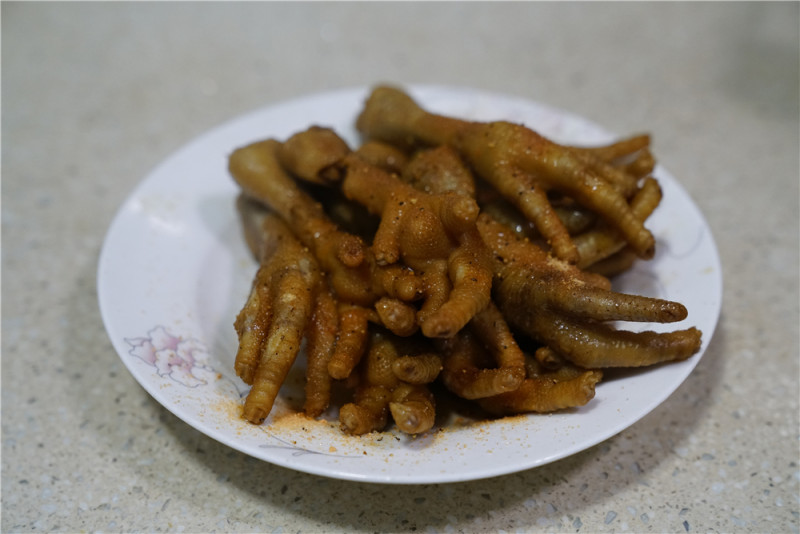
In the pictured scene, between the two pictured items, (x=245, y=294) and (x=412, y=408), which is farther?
(x=245, y=294)

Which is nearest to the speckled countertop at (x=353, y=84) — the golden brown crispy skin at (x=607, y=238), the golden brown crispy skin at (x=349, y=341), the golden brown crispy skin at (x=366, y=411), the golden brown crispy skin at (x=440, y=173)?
the golden brown crispy skin at (x=366, y=411)

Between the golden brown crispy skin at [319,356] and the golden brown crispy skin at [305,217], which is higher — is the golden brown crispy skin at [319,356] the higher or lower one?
the lower one

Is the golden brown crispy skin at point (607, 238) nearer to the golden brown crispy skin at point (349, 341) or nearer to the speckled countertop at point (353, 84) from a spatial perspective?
the speckled countertop at point (353, 84)

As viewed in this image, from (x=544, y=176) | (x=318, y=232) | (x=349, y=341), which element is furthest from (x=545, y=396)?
(x=318, y=232)

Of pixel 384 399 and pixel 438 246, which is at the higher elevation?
pixel 438 246

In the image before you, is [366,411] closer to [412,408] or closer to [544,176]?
[412,408]

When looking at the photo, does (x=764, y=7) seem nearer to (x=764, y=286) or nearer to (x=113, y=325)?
(x=764, y=286)

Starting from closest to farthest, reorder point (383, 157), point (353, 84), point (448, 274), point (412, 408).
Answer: point (412, 408) → point (448, 274) → point (383, 157) → point (353, 84)

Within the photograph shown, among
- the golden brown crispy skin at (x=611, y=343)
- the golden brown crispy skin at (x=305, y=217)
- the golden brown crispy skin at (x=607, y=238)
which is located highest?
the golden brown crispy skin at (x=607, y=238)
